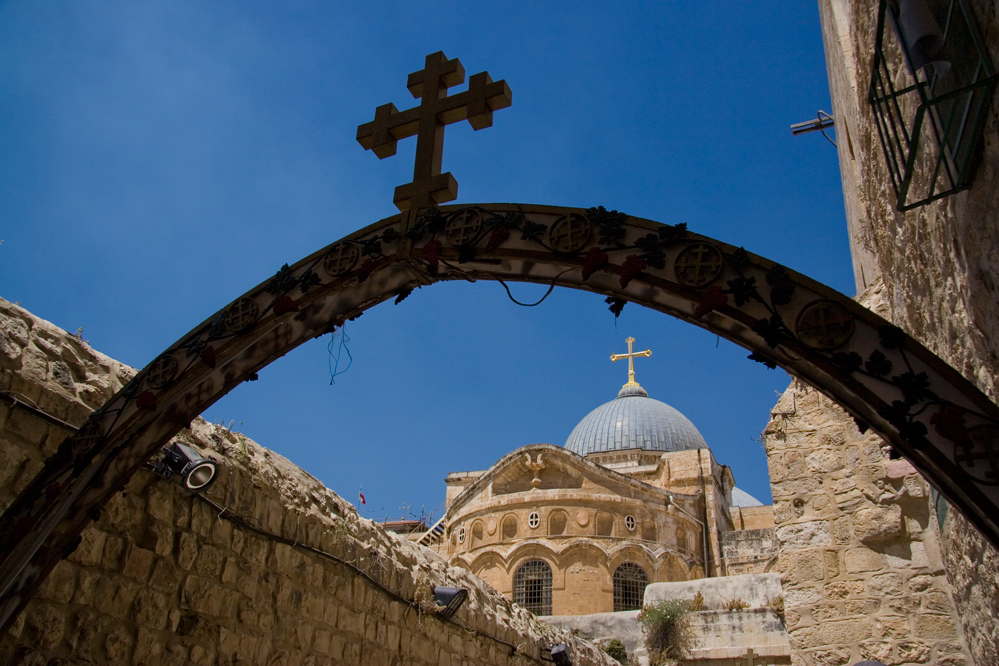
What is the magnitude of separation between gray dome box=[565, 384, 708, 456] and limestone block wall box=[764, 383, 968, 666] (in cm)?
2834

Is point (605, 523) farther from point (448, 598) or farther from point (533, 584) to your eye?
point (448, 598)

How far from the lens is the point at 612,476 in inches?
1061

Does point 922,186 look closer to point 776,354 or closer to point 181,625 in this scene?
point 776,354

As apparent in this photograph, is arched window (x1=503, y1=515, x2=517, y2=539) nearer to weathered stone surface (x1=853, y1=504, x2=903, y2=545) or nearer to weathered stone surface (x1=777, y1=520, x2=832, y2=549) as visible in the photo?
weathered stone surface (x1=777, y1=520, x2=832, y2=549)

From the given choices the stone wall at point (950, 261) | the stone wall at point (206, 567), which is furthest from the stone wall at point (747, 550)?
the stone wall at point (950, 261)

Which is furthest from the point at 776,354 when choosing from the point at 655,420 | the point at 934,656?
the point at 655,420

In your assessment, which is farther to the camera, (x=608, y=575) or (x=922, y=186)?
(x=608, y=575)

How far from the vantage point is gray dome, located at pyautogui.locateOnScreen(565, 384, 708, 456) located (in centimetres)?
3466

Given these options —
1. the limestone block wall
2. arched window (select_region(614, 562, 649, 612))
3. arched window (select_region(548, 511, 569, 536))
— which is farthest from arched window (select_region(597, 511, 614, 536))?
the limestone block wall

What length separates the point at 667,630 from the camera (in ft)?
35.8

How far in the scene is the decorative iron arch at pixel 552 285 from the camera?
216cm

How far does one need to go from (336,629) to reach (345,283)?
3.32 m

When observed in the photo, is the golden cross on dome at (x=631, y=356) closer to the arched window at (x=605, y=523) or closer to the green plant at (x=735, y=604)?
the arched window at (x=605, y=523)

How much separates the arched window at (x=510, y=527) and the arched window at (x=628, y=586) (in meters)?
3.74
